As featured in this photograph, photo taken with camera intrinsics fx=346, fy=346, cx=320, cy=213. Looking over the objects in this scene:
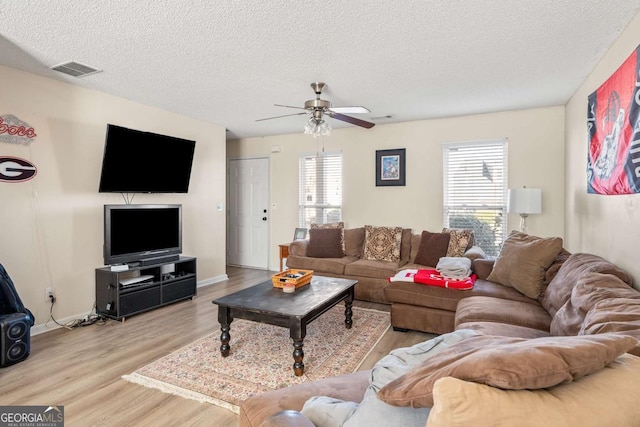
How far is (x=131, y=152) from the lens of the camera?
155 inches

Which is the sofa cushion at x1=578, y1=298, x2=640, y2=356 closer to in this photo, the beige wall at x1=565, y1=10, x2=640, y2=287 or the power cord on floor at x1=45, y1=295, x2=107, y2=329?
the beige wall at x1=565, y1=10, x2=640, y2=287

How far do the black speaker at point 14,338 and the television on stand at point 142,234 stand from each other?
1.01 metres

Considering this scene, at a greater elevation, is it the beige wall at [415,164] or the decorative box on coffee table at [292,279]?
the beige wall at [415,164]

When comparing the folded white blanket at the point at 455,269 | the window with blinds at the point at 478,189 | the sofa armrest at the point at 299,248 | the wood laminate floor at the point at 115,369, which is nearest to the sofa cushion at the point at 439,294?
the folded white blanket at the point at 455,269

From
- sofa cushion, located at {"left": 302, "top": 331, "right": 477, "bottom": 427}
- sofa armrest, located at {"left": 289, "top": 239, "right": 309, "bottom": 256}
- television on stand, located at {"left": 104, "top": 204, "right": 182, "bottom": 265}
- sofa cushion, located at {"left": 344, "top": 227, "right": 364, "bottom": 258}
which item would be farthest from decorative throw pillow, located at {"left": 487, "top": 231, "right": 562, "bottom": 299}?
television on stand, located at {"left": 104, "top": 204, "right": 182, "bottom": 265}

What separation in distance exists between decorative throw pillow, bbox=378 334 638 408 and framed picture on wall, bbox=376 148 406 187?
14.8 feet

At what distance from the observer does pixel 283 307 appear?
105 inches

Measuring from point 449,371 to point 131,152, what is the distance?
409cm

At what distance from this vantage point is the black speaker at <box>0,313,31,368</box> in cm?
262

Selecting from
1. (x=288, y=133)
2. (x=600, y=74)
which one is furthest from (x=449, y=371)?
(x=288, y=133)

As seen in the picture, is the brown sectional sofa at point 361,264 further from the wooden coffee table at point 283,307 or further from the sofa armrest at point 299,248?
the wooden coffee table at point 283,307

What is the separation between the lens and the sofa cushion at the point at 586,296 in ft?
5.81

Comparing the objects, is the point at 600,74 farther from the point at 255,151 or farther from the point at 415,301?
the point at 255,151

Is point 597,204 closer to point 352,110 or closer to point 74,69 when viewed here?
point 352,110
